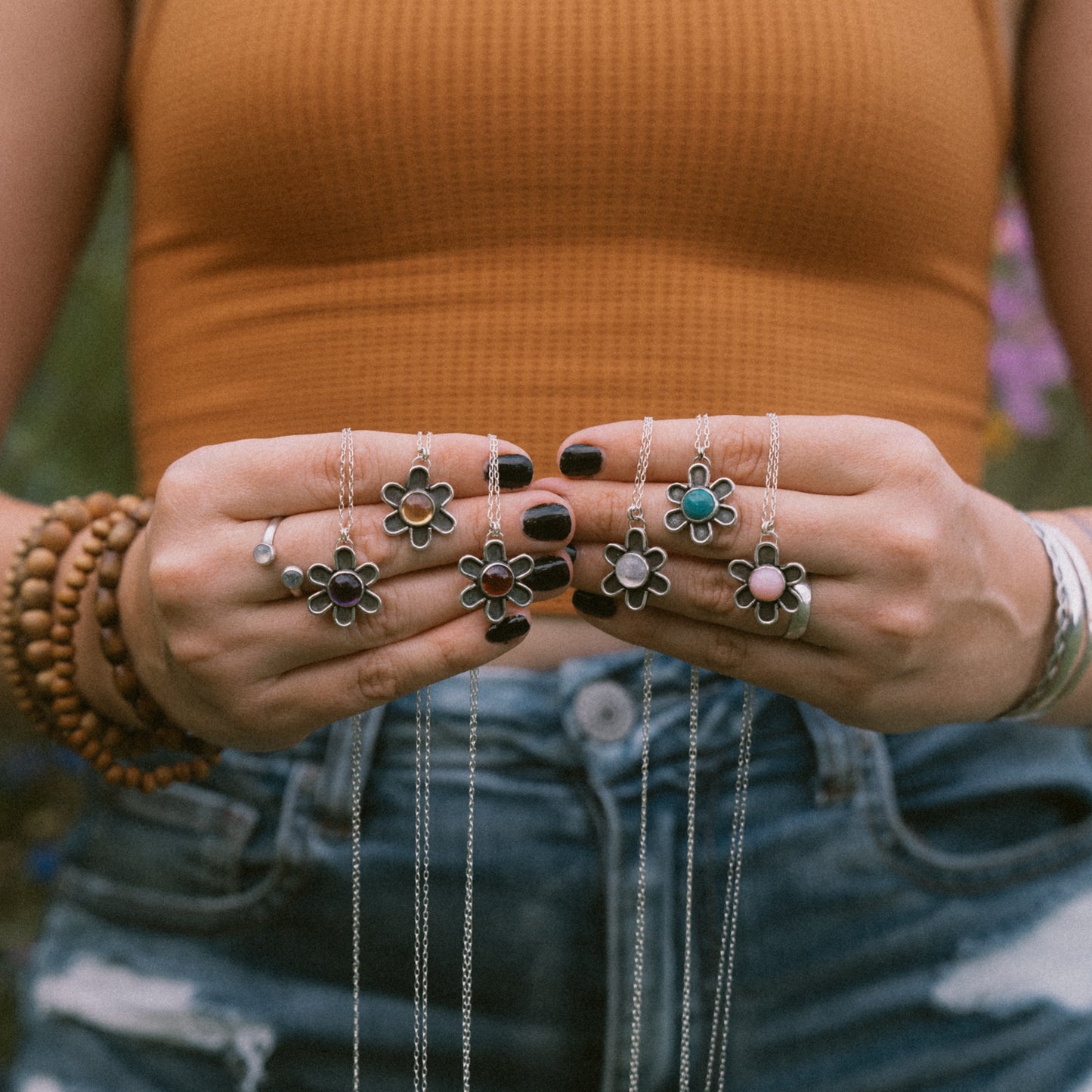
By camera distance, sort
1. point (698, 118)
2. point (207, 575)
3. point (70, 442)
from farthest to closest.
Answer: point (70, 442) < point (698, 118) < point (207, 575)

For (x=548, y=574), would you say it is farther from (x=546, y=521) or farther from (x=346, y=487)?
(x=346, y=487)

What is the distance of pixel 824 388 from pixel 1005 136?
35 centimetres

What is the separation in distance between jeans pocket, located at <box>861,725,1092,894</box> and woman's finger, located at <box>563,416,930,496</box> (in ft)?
0.99

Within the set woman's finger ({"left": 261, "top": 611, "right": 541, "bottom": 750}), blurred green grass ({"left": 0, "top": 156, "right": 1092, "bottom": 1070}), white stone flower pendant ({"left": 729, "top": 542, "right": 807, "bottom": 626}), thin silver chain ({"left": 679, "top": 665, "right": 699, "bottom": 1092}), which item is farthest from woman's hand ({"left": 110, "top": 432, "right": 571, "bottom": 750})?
blurred green grass ({"left": 0, "top": 156, "right": 1092, "bottom": 1070})

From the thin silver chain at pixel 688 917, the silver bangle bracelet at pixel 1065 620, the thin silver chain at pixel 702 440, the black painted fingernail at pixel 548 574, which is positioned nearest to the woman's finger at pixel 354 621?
the black painted fingernail at pixel 548 574

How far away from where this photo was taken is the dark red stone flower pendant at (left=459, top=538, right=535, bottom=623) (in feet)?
2.12

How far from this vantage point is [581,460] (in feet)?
2.12

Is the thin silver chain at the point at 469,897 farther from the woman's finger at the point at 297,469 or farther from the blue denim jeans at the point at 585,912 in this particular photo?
the woman's finger at the point at 297,469

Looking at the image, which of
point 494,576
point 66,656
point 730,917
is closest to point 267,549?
point 494,576

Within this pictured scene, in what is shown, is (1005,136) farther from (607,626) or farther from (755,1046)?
(755,1046)

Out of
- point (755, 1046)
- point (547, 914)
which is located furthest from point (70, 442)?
point (755, 1046)

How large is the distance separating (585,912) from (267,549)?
1.37 feet

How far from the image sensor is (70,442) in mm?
1733

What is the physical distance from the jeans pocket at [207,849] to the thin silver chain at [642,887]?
0.90 feet
